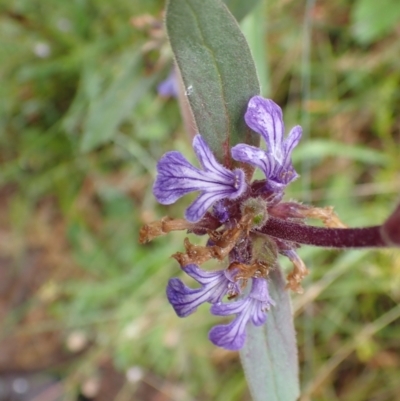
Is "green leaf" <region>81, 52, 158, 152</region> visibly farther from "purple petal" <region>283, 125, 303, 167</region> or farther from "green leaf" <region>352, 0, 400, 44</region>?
"green leaf" <region>352, 0, 400, 44</region>

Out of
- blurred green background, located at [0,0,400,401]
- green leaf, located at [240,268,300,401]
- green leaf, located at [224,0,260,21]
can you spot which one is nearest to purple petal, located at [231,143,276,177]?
green leaf, located at [240,268,300,401]

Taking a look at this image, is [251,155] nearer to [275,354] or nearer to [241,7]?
[275,354]

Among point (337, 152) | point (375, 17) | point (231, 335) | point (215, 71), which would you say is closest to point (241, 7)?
point (215, 71)

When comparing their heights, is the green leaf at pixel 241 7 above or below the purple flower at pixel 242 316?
above

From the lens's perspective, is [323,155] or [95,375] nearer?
[323,155]

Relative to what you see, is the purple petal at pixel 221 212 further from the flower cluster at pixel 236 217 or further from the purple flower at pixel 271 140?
the purple flower at pixel 271 140

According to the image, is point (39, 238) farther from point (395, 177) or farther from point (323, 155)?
point (395, 177)

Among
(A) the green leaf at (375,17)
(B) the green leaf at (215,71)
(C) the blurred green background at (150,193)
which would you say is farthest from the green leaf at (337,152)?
(B) the green leaf at (215,71)

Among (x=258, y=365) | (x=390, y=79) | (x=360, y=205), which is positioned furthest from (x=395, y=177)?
(x=258, y=365)
